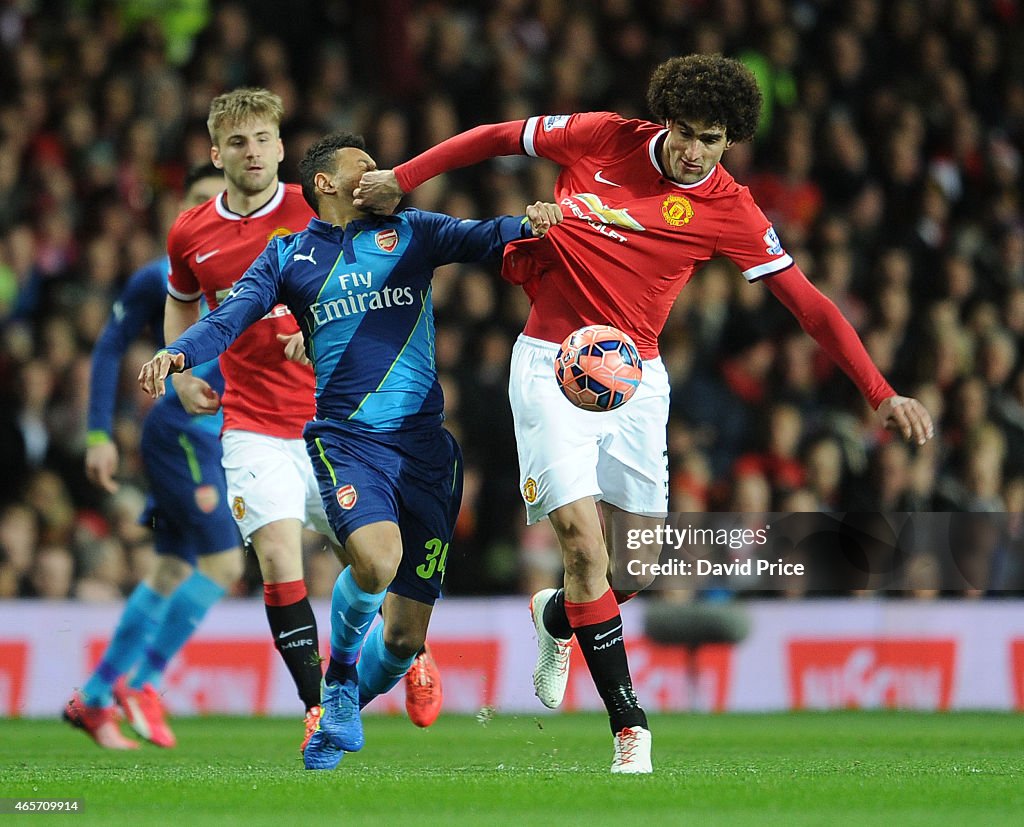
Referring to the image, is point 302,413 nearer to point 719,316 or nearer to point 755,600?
point 755,600

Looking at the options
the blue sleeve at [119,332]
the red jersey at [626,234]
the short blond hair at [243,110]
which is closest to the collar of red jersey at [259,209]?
the short blond hair at [243,110]

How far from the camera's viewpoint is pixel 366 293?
252 inches

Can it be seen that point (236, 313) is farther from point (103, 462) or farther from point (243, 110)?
point (103, 462)

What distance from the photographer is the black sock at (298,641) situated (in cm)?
709

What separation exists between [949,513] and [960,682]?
1.51m

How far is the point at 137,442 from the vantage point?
11.1m

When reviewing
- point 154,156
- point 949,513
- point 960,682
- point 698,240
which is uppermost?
point 154,156

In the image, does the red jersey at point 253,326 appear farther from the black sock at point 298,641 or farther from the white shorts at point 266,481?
the black sock at point 298,641

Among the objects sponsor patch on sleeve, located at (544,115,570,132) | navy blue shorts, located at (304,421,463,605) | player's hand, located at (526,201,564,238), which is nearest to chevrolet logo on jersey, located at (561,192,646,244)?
sponsor patch on sleeve, located at (544,115,570,132)

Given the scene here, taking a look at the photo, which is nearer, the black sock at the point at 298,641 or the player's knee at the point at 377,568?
the player's knee at the point at 377,568

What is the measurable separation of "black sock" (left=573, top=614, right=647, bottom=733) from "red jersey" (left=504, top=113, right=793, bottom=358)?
110cm

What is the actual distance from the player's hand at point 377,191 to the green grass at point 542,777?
205 centimetres

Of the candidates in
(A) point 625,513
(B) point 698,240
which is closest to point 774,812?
(A) point 625,513

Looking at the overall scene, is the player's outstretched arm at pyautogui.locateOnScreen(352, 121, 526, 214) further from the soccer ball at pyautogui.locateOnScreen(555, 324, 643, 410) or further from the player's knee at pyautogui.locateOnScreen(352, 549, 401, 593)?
the player's knee at pyautogui.locateOnScreen(352, 549, 401, 593)
